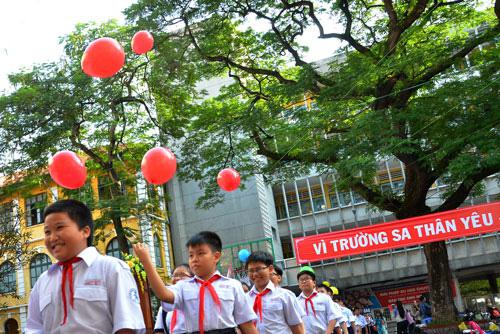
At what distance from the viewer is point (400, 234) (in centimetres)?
975

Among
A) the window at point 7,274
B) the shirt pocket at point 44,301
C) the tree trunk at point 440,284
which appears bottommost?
the tree trunk at point 440,284

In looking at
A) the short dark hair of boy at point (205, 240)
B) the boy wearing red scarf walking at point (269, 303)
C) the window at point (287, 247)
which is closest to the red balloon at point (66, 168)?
the boy wearing red scarf walking at point (269, 303)

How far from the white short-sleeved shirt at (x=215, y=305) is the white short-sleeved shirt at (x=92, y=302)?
0.89 m

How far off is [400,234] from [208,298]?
7012 mm

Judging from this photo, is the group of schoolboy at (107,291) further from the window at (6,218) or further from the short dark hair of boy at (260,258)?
the window at (6,218)

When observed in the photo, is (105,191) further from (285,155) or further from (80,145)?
(285,155)

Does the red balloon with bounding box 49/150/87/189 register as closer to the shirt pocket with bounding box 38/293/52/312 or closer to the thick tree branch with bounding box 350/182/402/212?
the shirt pocket with bounding box 38/293/52/312

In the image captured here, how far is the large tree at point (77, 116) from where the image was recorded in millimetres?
12977

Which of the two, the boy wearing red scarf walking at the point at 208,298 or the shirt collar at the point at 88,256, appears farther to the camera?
the boy wearing red scarf walking at the point at 208,298

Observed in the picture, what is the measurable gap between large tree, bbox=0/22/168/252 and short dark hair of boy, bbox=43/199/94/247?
10884mm

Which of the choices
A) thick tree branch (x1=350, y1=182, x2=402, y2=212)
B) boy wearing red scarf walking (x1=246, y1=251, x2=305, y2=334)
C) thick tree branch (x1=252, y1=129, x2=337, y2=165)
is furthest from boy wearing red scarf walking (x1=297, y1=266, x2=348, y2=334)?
thick tree branch (x1=350, y1=182, x2=402, y2=212)

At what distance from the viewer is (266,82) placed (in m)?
14.6

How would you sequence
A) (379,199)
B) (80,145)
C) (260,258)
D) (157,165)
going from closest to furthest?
(260,258), (157,165), (379,199), (80,145)

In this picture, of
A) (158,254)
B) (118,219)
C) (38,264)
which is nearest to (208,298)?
(118,219)
